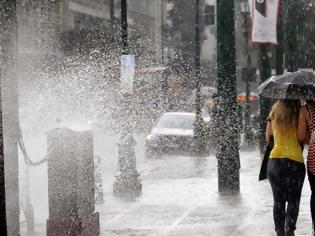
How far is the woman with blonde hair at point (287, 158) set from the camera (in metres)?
8.42

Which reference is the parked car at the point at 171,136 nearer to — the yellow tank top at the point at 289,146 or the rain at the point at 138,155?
the rain at the point at 138,155

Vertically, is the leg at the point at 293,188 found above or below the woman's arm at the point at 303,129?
below

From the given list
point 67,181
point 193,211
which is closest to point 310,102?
point 67,181

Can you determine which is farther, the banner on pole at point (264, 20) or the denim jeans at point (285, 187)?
the banner on pole at point (264, 20)

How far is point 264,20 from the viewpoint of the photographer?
1928cm

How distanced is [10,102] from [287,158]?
2657 mm

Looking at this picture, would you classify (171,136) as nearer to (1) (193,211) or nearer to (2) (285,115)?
(1) (193,211)

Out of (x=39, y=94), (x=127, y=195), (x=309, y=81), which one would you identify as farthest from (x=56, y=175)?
(x=39, y=94)

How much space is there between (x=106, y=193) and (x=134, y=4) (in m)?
62.2

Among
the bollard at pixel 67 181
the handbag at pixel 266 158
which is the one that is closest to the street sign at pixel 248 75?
the handbag at pixel 266 158

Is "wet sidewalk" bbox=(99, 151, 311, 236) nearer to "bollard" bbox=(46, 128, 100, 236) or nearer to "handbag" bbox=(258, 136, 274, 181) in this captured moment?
"handbag" bbox=(258, 136, 274, 181)

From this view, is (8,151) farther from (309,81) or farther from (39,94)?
(39,94)

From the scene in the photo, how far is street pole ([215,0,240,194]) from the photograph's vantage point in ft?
43.9

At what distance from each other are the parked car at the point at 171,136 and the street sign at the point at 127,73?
7720 millimetres
